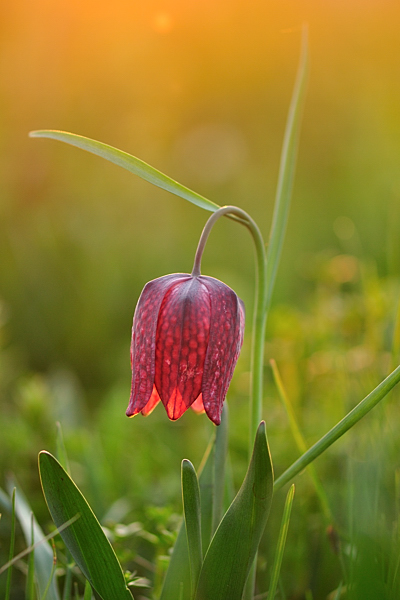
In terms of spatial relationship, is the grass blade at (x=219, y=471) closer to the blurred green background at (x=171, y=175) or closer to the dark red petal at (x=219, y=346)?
the dark red petal at (x=219, y=346)

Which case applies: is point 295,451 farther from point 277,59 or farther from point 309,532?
point 277,59

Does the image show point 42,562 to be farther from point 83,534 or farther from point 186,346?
point 186,346

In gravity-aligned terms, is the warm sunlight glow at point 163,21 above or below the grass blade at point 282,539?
above

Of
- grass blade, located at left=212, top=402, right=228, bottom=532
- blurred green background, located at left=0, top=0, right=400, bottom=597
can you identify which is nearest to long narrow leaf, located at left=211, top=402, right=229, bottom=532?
grass blade, located at left=212, top=402, right=228, bottom=532

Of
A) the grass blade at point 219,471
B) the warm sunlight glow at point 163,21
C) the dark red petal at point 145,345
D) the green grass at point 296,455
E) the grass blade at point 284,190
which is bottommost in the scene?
the green grass at point 296,455

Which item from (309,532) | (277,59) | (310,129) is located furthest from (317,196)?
(309,532)

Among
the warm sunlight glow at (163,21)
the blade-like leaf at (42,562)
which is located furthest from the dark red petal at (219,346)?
the warm sunlight glow at (163,21)

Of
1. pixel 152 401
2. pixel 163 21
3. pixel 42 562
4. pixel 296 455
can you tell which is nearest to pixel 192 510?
pixel 152 401
